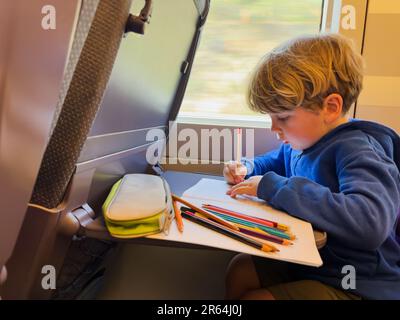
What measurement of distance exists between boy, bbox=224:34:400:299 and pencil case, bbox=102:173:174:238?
0.22 m

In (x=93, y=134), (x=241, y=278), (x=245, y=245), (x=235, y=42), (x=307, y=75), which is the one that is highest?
(x=235, y=42)

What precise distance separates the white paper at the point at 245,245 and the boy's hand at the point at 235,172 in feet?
0.37

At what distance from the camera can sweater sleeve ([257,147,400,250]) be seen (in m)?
0.48

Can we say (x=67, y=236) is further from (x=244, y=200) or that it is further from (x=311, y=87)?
(x=311, y=87)

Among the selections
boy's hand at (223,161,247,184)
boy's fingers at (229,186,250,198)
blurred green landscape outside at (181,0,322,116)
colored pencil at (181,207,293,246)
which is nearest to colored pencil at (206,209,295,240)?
colored pencil at (181,207,293,246)

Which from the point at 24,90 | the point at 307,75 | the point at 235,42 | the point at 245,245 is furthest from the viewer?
the point at 235,42

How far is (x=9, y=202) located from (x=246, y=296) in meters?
0.45

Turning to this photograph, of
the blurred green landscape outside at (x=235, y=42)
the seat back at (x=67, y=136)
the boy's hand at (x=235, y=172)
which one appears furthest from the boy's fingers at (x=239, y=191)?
the blurred green landscape outside at (x=235, y=42)

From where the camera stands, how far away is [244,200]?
0.65 m

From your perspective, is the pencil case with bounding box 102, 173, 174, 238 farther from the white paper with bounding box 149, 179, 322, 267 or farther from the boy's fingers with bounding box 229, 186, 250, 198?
the boy's fingers with bounding box 229, 186, 250, 198

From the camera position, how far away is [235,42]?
108 centimetres

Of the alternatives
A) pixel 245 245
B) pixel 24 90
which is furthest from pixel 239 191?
pixel 24 90

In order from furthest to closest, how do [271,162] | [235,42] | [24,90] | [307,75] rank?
[235,42], [271,162], [307,75], [24,90]

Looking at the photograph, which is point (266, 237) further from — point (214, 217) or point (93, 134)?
point (93, 134)
